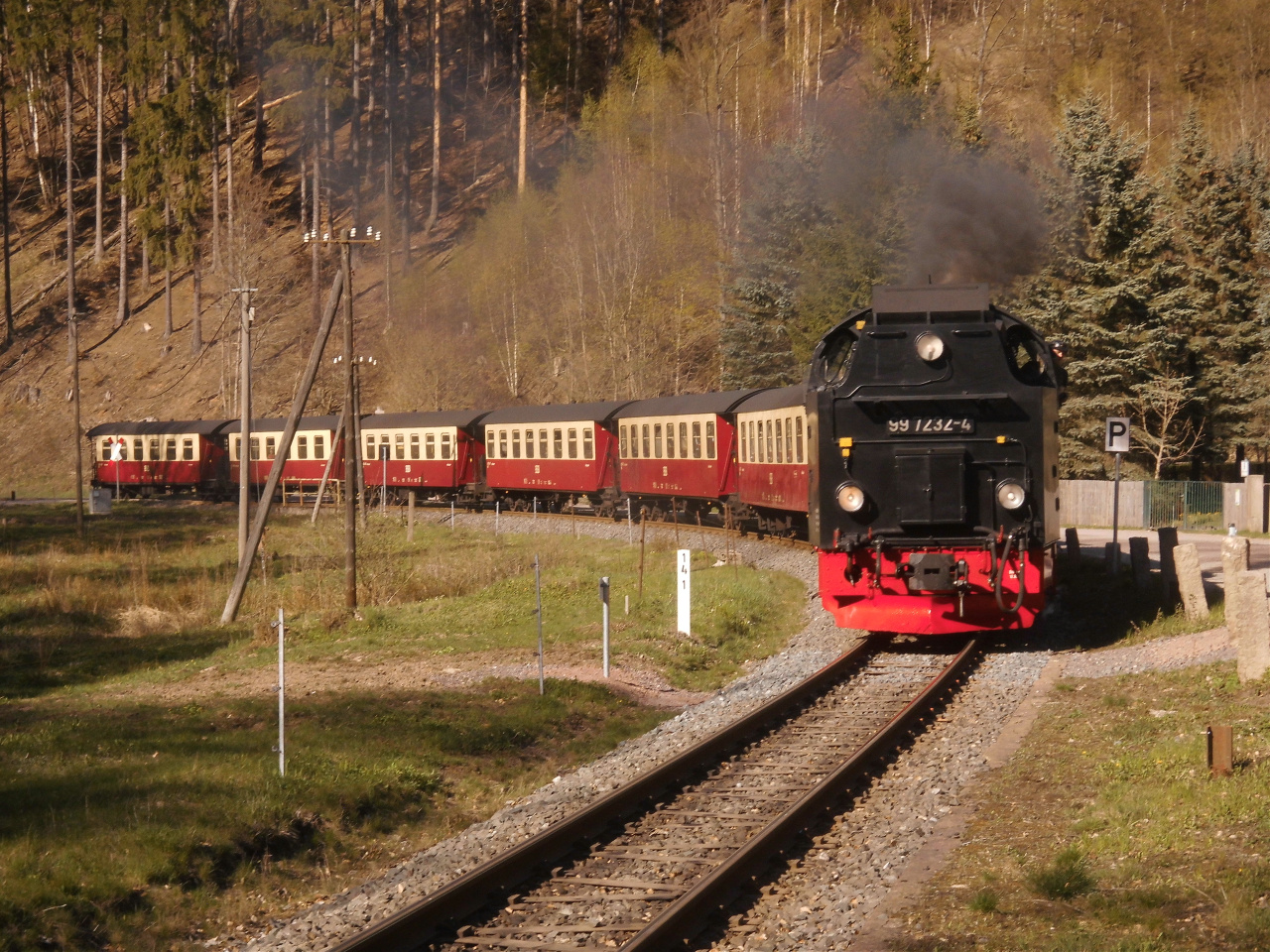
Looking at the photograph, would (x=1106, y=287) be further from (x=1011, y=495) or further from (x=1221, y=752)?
(x=1221, y=752)

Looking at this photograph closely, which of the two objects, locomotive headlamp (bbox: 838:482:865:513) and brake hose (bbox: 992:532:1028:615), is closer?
brake hose (bbox: 992:532:1028:615)

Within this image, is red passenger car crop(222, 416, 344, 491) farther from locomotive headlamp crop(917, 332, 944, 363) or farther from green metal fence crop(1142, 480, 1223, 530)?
locomotive headlamp crop(917, 332, 944, 363)

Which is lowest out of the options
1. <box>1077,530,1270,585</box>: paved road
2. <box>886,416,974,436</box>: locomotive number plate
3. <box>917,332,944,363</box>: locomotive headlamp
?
<box>1077,530,1270,585</box>: paved road

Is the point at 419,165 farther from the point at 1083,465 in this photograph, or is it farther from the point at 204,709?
the point at 204,709

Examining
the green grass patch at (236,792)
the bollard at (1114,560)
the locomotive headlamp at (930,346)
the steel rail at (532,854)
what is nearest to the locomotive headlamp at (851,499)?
the locomotive headlamp at (930,346)

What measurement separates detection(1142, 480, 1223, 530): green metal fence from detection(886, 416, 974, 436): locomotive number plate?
21.4 m

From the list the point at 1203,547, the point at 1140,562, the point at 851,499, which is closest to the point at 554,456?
the point at 1203,547

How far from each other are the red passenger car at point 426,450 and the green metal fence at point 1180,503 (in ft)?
65.9

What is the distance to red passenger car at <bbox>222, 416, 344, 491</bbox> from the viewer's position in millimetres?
44562

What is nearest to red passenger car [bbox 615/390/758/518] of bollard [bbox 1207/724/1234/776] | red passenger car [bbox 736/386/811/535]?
red passenger car [bbox 736/386/811/535]

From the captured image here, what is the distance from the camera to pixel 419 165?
255 feet

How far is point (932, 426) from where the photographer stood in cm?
1369

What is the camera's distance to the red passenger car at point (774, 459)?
23.2 metres

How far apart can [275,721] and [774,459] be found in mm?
14519
